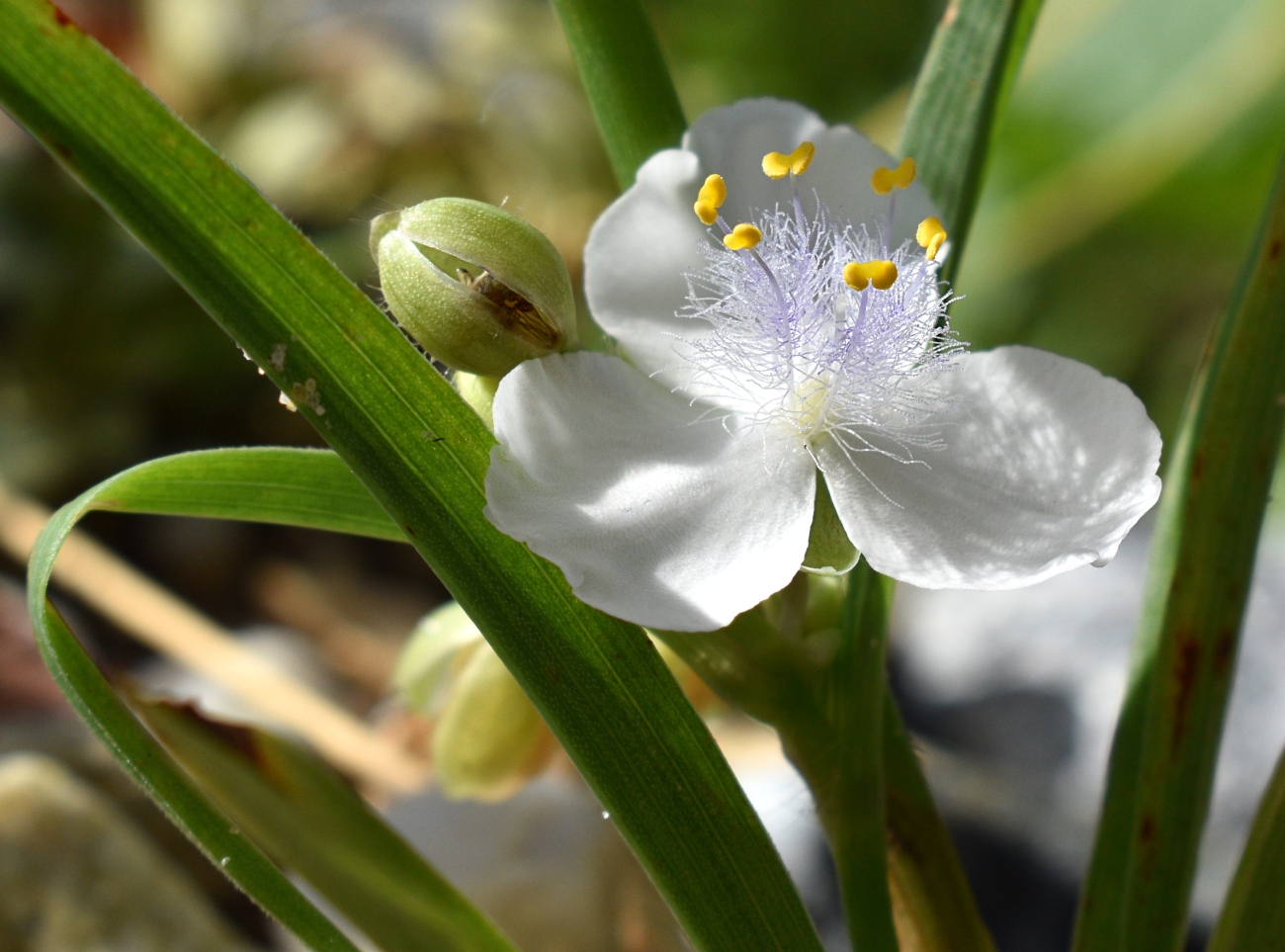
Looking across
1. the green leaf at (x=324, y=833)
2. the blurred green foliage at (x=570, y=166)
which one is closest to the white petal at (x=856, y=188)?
the green leaf at (x=324, y=833)

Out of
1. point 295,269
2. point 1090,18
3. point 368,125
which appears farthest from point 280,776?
point 1090,18

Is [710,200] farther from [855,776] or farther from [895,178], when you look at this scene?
[855,776]

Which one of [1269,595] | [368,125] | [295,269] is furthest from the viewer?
[368,125]

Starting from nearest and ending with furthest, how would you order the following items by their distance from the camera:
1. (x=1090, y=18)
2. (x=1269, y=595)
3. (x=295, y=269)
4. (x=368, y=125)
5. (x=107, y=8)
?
(x=295, y=269) → (x=1269, y=595) → (x=1090, y=18) → (x=368, y=125) → (x=107, y=8)

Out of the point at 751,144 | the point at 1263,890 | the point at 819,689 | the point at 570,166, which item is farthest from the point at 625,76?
the point at 570,166

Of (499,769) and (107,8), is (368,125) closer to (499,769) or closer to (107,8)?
(107,8)

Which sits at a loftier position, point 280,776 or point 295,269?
point 295,269
